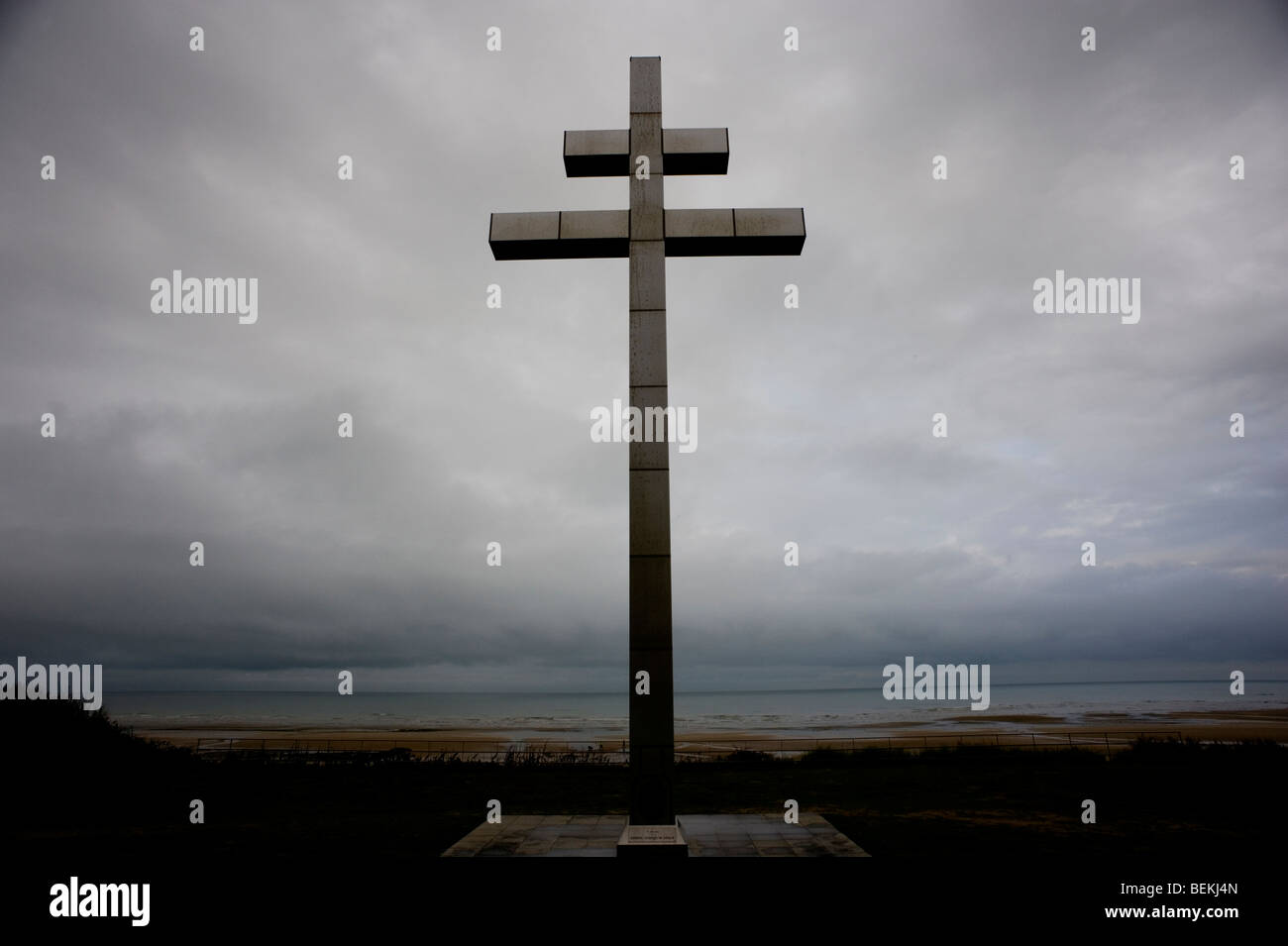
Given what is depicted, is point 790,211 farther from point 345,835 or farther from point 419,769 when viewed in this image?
point 419,769

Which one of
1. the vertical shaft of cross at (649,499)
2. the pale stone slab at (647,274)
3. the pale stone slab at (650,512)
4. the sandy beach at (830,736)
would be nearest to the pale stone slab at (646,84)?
the vertical shaft of cross at (649,499)

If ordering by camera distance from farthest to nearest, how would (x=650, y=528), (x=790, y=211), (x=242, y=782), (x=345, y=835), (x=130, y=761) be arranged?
(x=130, y=761)
(x=242, y=782)
(x=345, y=835)
(x=790, y=211)
(x=650, y=528)

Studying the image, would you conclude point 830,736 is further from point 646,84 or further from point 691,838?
point 646,84

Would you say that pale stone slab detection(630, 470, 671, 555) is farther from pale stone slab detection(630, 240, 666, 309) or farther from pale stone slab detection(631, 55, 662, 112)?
pale stone slab detection(631, 55, 662, 112)

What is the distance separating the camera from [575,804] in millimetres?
13609

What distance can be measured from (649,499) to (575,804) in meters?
8.32

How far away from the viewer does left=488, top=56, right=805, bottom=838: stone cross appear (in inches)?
308

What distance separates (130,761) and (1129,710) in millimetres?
64161

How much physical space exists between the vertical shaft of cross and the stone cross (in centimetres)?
1

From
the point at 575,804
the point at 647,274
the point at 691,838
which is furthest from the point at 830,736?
the point at 647,274

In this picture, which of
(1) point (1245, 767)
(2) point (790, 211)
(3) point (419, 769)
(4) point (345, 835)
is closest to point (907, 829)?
(4) point (345, 835)

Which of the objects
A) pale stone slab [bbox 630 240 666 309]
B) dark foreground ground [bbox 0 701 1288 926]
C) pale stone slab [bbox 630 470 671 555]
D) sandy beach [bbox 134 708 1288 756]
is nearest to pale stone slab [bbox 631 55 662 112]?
pale stone slab [bbox 630 240 666 309]

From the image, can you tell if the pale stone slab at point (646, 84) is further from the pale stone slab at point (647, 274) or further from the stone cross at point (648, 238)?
the pale stone slab at point (647, 274)
